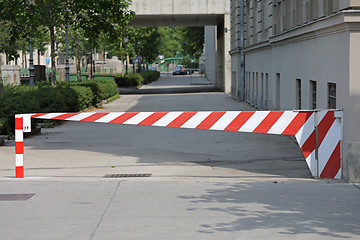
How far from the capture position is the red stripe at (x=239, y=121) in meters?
12.0

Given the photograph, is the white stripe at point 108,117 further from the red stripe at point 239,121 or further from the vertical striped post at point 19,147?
the red stripe at point 239,121

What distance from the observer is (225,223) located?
8383mm

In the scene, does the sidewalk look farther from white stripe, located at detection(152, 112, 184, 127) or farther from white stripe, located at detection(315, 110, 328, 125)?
white stripe, located at detection(315, 110, 328, 125)

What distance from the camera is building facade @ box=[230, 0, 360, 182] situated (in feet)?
37.7

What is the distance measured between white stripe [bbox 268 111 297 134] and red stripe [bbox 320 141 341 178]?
90 centimetres

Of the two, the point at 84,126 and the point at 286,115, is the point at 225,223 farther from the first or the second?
the point at 84,126

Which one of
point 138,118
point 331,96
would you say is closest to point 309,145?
point 331,96

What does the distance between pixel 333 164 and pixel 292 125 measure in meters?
0.94

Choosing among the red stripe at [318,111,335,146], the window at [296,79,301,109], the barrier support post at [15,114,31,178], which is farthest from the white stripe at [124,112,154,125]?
the window at [296,79,301,109]

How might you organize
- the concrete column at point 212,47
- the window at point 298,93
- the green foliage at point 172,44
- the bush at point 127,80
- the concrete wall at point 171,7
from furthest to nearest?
the green foliage at point 172,44, the concrete column at point 212,47, the bush at point 127,80, the concrete wall at point 171,7, the window at point 298,93

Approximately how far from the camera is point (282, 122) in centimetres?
1185

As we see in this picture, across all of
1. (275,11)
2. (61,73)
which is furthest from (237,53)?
(61,73)

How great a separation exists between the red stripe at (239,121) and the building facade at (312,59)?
164 centimetres

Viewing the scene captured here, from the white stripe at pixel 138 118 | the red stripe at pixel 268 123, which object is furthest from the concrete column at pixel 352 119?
the white stripe at pixel 138 118
